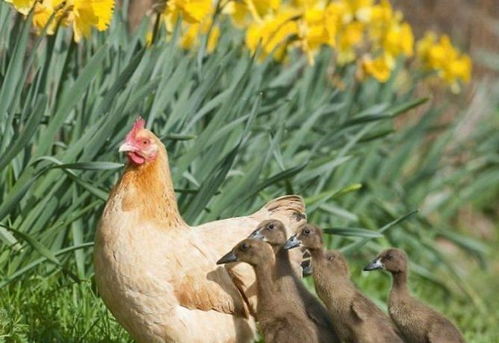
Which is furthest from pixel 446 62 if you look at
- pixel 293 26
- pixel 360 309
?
pixel 360 309

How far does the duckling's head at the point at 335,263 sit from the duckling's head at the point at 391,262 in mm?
107

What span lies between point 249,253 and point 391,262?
0.60 meters

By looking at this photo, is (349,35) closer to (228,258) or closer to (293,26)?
(293,26)

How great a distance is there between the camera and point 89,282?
16.4 feet

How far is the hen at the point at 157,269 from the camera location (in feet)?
13.7

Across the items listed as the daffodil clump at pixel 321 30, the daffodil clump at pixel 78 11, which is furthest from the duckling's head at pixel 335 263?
the daffodil clump at pixel 321 30

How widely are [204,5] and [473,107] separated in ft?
15.9

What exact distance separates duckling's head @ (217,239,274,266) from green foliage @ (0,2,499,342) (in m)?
0.61

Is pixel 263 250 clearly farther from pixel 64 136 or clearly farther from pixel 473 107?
pixel 473 107

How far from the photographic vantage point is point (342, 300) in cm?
430

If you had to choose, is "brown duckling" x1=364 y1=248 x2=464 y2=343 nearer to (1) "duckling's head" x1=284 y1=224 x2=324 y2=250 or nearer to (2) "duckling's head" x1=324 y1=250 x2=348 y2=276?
(2) "duckling's head" x1=324 y1=250 x2=348 y2=276

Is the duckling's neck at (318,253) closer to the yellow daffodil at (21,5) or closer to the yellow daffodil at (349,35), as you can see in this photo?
the yellow daffodil at (21,5)

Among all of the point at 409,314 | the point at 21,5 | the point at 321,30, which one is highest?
the point at 21,5

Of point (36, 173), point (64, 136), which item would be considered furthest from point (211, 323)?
point (64, 136)
